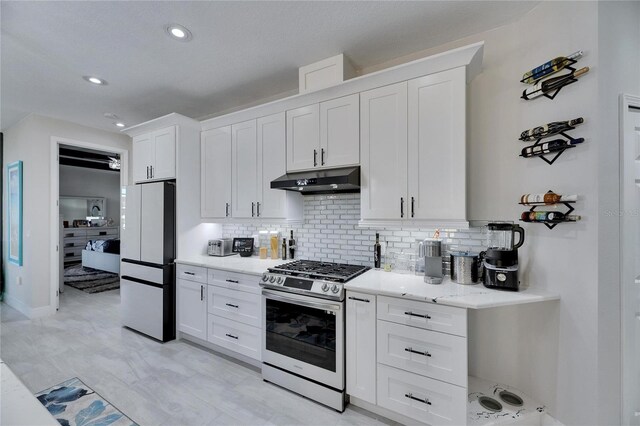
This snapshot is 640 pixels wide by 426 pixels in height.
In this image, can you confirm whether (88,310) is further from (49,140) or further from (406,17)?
(406,17)

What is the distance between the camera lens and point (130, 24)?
6.88 ft

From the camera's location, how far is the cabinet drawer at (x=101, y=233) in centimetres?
843

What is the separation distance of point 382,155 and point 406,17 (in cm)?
104

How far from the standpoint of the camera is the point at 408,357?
1880mm

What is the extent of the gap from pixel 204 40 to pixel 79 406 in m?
3.19

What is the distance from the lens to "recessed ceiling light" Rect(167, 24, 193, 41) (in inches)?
83.7

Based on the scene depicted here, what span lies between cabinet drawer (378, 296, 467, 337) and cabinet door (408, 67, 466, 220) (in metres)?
0.69

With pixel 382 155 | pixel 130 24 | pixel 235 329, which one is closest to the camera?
pixel 130 24

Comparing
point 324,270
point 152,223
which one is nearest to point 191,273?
point 152,223

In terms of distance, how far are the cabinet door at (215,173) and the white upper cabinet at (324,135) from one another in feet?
3.05

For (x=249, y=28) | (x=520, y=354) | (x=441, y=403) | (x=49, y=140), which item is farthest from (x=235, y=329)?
(x=49, y=140)

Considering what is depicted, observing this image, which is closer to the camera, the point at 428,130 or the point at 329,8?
the point at 329,8

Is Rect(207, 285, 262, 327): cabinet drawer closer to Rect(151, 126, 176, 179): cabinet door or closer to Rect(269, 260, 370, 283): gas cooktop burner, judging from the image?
Rect(269, 260, 370, 283): gas cooktop burner

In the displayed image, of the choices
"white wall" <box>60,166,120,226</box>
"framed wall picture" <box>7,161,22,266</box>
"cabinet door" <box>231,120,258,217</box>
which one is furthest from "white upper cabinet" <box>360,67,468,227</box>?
"white wall" <box>60,166,120,226</box>
